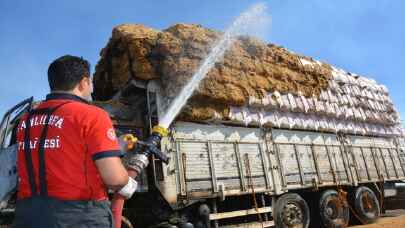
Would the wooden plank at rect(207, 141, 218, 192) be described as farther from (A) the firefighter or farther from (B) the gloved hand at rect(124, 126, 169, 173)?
(A) the firefighter

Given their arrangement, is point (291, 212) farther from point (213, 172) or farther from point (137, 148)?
point (137, 148)

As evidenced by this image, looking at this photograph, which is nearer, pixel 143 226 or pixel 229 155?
pixel 143 226

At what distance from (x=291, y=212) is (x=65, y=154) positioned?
7316mm

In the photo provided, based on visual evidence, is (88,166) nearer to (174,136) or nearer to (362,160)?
(174,136)

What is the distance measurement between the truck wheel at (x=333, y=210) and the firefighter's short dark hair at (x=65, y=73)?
8230 millimetres

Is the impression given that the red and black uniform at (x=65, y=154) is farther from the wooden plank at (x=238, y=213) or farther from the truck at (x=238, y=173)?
the wooden plank at (x=238, y=213)

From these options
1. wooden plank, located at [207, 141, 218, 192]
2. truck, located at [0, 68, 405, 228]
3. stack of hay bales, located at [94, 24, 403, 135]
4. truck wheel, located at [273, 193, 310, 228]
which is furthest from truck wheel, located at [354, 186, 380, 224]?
wooden plank, located at [207, 141, 218, 192]

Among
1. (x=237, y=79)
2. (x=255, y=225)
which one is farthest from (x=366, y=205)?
(x=237, y=79)

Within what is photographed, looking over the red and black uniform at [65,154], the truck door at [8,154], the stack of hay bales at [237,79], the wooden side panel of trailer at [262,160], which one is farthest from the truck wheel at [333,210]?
the red and black uniform at [65,154]

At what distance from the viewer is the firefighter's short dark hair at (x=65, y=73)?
233 cm

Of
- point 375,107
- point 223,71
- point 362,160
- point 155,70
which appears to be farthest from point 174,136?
point 375,107

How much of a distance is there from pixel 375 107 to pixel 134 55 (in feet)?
29.7

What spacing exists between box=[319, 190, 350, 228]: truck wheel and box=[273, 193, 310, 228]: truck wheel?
2.35 feet

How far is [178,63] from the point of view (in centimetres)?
731
